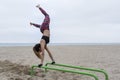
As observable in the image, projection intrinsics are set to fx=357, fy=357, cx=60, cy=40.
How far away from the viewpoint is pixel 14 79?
1206cm

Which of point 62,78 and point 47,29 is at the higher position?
point 47,29

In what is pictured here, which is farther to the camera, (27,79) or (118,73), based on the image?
(118,73)

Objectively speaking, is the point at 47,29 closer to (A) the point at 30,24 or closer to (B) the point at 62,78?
(A) the point at 30,24

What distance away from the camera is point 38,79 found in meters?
12.6

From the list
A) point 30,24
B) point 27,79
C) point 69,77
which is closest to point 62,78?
point 69,77

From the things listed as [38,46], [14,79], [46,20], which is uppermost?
[46,20]

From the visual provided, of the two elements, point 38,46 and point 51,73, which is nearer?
point 38,46

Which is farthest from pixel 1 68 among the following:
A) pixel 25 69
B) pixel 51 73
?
pixel 51 73

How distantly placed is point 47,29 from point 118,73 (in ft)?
16.3

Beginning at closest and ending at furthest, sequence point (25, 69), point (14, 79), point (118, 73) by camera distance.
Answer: point (14, 79) < point (25, 69) < point (118, 73)

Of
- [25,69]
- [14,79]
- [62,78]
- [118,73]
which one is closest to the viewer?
[14,79]

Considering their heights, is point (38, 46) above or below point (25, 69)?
above

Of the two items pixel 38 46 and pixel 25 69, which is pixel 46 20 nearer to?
pixel 38 46

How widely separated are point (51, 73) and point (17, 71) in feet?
4.56
